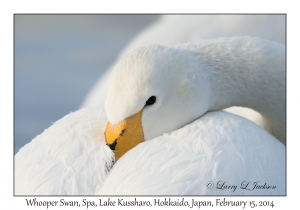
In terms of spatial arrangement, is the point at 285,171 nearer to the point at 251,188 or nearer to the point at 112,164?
the point at 251,188

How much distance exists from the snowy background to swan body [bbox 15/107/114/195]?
12.9 inches

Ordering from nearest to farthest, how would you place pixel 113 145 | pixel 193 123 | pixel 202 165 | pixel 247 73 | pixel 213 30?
1. pixel 202 165
2. pixel 113 145
3. pixel 193 123
4. pixel 247 73
5. pixel 213 30

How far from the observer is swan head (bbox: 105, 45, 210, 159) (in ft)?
7.87

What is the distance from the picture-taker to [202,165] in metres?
2.12

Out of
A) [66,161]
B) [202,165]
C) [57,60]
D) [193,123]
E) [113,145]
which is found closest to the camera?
[202,165]

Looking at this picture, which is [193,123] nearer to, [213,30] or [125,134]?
[125,134]

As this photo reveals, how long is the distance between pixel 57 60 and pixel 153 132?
1848 millimetres

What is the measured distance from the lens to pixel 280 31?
14.6ft

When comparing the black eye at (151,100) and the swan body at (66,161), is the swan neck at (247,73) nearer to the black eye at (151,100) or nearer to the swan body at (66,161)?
the black eye at (151,100)

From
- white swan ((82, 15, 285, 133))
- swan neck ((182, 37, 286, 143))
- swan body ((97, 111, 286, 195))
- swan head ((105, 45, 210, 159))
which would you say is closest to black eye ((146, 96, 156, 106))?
swan head ((105, 45, 210, 159))

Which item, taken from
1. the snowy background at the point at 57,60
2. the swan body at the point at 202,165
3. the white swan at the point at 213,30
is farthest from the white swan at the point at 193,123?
the white swan at the point at 213,30

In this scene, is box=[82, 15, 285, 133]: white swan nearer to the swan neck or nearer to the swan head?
the swan neck

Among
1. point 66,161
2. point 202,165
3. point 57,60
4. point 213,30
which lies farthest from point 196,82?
point 213,30

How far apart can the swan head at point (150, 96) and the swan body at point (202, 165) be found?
12cm
